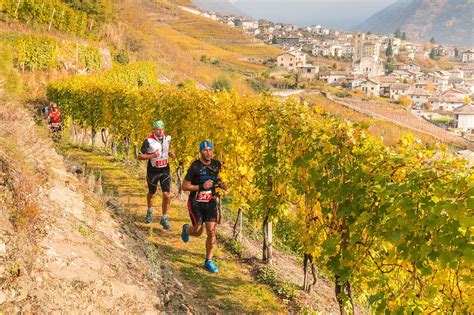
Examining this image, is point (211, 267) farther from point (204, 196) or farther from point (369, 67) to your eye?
point (369, 67)

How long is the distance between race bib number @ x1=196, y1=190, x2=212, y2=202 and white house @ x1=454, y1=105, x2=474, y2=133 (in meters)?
118

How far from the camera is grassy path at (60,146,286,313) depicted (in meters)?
6.04

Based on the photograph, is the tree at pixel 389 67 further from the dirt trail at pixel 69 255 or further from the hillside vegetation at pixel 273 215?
the dirt trail at pixel 69 255

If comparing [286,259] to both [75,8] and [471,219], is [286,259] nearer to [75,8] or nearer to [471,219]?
[471,219]

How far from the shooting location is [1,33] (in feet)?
93.4

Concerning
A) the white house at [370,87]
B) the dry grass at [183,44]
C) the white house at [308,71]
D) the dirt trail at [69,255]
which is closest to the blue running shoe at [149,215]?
the dirt trail at [69,255]

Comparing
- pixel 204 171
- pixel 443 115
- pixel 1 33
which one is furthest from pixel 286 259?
pixel 443 115

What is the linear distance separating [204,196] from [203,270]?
1361 millimetres

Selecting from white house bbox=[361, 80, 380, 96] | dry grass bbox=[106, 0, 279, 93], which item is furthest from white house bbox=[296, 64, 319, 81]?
white house bbox=[361, 80, 380, 96]

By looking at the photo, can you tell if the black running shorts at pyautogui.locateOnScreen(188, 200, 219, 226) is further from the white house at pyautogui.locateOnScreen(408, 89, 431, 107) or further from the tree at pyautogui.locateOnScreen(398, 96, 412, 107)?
the white house at pyautogui.locateOnScreen(408, 89, 431, 107)

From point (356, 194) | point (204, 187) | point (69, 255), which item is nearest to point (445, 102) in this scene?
point (204, 187)

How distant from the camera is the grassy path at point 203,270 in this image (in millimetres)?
6039

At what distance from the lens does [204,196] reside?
634 cm

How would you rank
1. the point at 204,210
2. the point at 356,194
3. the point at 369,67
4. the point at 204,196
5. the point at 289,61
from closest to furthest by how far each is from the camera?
the point at 356,194
the point at 204,196
the point at 204,210
the point at 289,61
the point at 369,67
